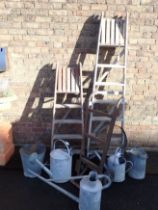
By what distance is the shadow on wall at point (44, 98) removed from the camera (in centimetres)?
401

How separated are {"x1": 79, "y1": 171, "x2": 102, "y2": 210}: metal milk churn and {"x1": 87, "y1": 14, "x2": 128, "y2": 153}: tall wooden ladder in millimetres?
953

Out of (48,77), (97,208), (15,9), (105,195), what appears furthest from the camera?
(48,77)

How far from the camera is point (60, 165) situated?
11.4ft

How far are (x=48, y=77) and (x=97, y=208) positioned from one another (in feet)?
6.07

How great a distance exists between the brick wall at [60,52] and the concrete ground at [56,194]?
0.79 m

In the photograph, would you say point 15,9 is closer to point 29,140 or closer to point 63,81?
point 63,81

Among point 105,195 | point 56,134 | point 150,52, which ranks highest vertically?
point 150,52

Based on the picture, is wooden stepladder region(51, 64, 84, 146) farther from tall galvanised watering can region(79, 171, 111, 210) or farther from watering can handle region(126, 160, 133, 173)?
tall galvanised watering can region(79, 171, 111, 210)

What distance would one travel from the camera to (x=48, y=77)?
4164 mm

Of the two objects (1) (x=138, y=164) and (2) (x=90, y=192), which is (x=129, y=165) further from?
(2) (x=90, y=192)

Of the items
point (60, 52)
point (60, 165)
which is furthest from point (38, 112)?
point (60, 165)

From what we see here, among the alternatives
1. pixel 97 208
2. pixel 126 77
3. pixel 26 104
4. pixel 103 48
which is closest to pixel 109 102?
pixel 126 77

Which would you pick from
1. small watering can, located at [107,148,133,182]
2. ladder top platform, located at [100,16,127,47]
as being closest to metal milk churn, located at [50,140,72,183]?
small watering can, located at [107,148,133,182]

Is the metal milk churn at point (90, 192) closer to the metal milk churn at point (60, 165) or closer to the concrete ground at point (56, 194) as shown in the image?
the concrete ground at point (56, 194)
